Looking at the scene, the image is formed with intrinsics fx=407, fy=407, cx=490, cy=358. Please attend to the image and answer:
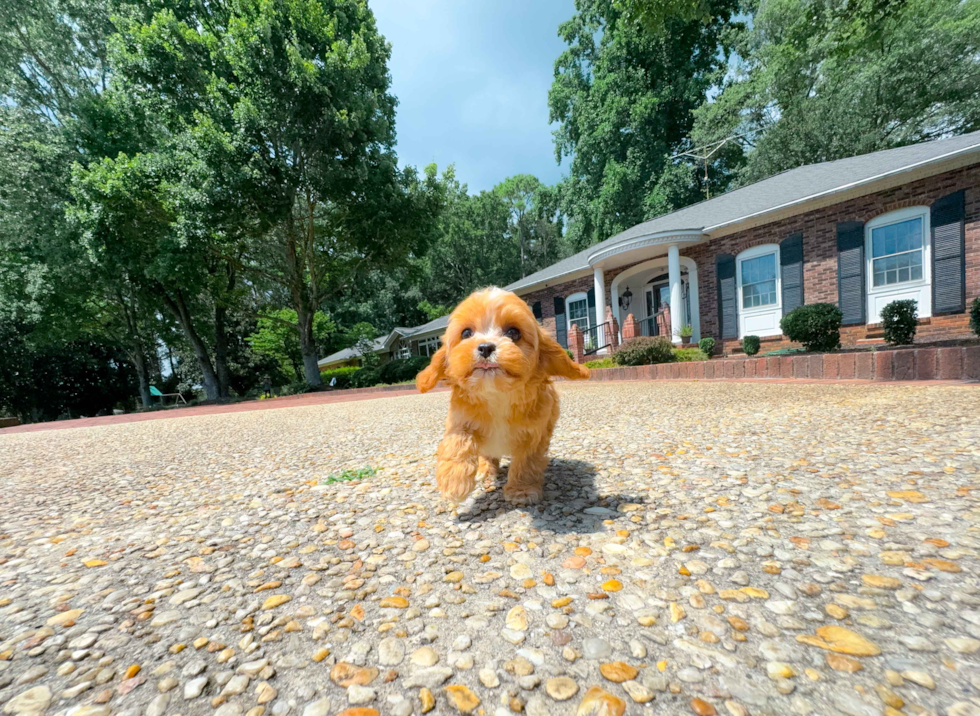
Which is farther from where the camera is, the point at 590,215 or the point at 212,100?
the point at 590,215

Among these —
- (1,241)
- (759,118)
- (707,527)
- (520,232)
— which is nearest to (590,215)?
(759,118)

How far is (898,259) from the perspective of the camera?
34.7 feet

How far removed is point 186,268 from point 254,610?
672 inches

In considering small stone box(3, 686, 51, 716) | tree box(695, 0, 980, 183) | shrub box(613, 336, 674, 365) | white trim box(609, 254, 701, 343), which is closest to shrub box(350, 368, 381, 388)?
white trim box(609, 254, 701, 343)

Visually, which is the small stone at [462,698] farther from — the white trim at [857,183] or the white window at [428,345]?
the white window at [428,345]

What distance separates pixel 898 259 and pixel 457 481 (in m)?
14.0

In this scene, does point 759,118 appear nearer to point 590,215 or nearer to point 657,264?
point 590,215

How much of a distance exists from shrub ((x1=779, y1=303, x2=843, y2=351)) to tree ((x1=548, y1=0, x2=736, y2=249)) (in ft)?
54.9

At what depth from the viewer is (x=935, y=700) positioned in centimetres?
107

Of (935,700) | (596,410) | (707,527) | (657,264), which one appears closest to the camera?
(935,700)

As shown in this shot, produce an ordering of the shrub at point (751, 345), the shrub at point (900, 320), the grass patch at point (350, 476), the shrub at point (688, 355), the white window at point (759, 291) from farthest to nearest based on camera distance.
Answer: the white window at point (759, 291), the shrub at point (751, 345), the shrub at point (688, 355), the shrub at point (900, 320), the grass patch at point (350, 476)

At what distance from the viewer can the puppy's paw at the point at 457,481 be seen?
238 centimetres

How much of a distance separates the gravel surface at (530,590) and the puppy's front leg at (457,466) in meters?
0.22

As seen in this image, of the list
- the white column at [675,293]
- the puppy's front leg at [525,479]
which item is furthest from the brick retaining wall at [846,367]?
the puppy's front leg at [525,479]
